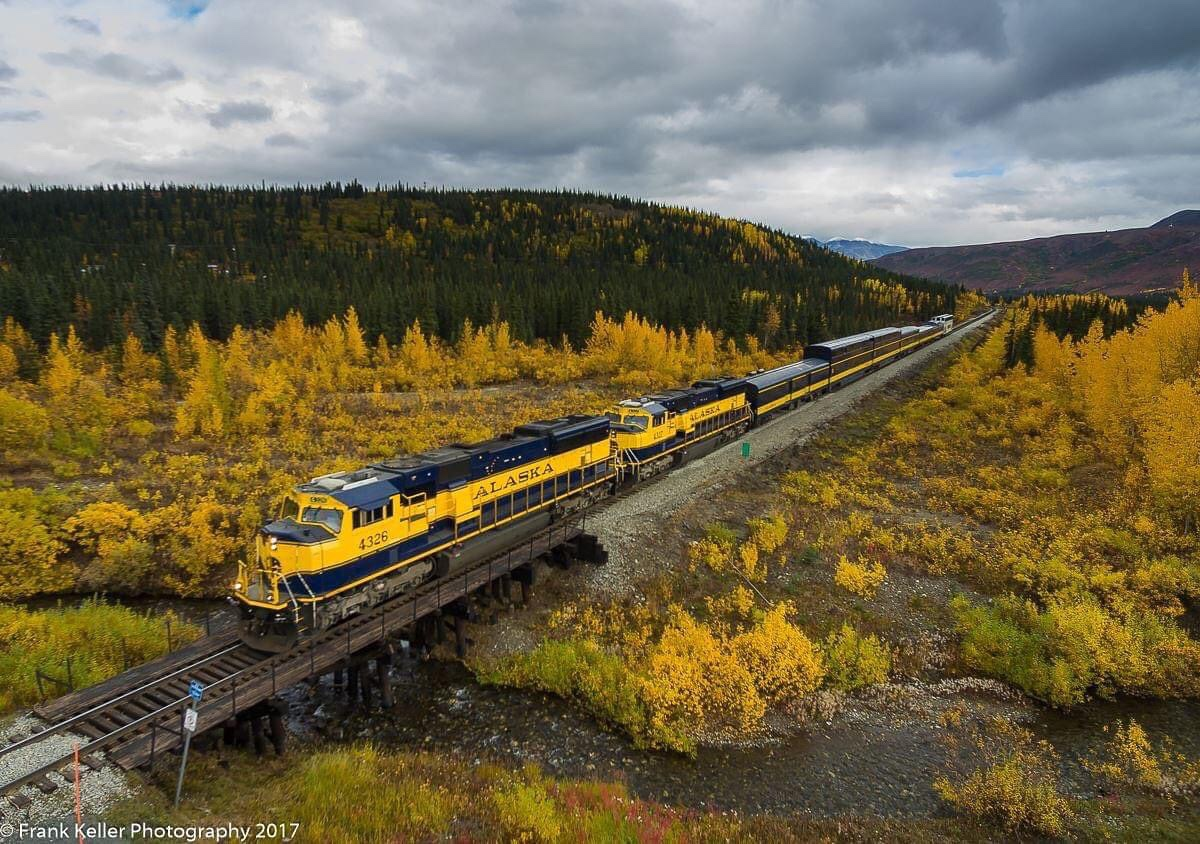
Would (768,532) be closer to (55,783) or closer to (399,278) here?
(55,783)

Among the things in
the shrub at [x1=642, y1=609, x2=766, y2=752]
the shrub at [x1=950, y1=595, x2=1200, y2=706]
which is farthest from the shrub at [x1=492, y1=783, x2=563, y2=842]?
the shrub at [x1=950, y1=595, x2=1200, y2=706]

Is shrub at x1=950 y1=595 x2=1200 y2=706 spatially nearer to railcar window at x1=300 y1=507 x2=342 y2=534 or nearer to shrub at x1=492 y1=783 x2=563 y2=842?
shrub at x1=492 y1=783 x2=563 y2=842

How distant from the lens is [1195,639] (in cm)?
2438

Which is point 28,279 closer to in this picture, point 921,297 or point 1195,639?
point 1195,639

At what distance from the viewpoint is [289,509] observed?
729 inches

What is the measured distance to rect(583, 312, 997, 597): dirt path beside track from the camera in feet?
87.2

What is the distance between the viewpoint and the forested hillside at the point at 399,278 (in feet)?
264

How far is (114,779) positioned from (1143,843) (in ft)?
80.2

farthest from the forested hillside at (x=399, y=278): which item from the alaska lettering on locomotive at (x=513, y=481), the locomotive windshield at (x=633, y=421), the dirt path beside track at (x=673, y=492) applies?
the alaska lettering on locomotive at (x=513, y=481)

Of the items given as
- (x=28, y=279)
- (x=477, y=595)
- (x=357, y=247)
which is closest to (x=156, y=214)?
(x=357, y=247)

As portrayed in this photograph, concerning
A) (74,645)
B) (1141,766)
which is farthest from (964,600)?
(74,645)

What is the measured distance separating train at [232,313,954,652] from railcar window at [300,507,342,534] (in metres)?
0.03

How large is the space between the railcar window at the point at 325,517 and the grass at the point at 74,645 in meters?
7.66

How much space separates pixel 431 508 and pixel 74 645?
1186cm
